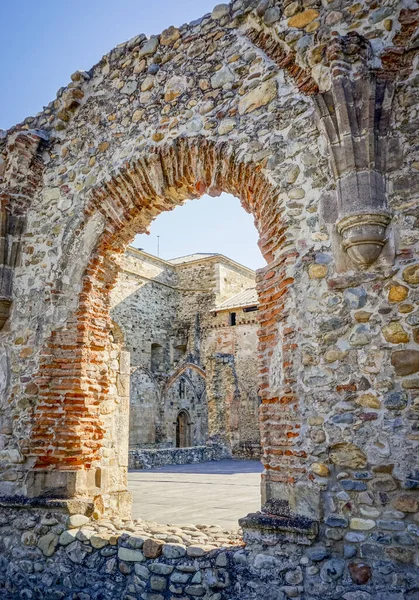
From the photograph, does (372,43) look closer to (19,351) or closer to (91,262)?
(91,262)

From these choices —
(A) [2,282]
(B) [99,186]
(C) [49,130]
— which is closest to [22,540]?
(A) [2,282]

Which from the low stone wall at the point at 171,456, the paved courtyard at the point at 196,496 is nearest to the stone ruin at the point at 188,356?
the low stone wall at the point at 171,456

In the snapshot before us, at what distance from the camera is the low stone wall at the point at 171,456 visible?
39.2ft

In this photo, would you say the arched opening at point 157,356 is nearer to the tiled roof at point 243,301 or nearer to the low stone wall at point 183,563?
the tiled roof at point 243,301

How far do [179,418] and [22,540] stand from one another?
50.4 ft

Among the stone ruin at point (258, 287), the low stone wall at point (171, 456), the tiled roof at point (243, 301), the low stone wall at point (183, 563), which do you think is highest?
the tiled roof at point (243, 301)

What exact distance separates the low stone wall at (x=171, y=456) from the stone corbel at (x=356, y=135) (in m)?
10.2

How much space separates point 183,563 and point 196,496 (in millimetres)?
3418

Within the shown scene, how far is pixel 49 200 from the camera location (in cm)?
526

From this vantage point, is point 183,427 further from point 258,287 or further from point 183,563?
point 258,287

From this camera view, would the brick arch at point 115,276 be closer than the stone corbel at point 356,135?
No

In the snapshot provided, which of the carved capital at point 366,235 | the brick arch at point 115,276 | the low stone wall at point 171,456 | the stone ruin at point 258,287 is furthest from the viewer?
the low stone wall at point 171,456

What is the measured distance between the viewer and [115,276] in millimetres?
5164

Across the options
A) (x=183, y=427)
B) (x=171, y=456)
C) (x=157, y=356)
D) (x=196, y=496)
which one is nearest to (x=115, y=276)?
(x=196, y=496)
